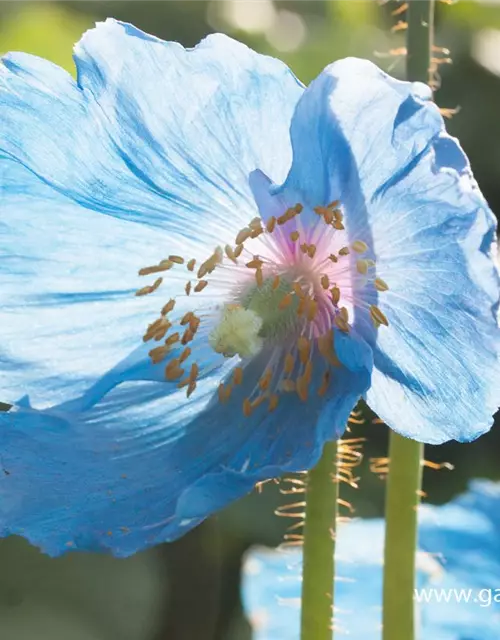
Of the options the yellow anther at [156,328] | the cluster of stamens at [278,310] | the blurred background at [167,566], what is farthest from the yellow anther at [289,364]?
the blurred background at [167,566]

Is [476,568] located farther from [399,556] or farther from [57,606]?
[57,606]

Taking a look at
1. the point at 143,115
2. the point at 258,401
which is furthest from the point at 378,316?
the point at 143,115

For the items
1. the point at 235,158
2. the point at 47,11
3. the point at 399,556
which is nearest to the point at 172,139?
the point at 235,158

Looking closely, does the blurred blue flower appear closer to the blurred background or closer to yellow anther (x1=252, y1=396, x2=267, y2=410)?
yellow anther (x1=252, y1=396, x2=267, y2=410)

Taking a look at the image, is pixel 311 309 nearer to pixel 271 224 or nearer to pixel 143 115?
pixel 271 224

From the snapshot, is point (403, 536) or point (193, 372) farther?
point (193, 372)
